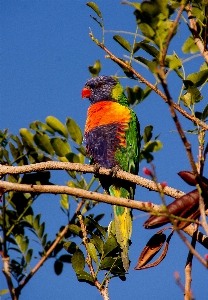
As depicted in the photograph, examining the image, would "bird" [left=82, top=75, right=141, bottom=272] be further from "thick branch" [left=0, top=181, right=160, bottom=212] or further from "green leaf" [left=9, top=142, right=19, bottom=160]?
"thick branch" [left=0, top=181, right=160, bottom=212]

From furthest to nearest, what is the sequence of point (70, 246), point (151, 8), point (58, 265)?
point (58, 265) < point (70, 246) < point (151, 8)

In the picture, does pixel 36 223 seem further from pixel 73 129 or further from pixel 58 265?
pixel 73 129

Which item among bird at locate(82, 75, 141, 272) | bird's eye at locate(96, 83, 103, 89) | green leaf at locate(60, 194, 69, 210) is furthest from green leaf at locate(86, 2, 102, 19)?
bird's eye at locate(96, 83, 103, 89)

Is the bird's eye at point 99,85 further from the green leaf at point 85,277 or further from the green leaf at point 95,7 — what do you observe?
the green leaf at point 85,277

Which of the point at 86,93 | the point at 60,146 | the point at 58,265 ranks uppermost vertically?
the point at 86,93

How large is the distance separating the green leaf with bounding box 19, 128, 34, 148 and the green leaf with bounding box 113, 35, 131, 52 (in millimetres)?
871

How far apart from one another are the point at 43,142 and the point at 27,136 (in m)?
0.11

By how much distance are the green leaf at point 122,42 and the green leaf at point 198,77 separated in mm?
313

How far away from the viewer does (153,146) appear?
3.16 meters

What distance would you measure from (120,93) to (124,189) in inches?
39.8

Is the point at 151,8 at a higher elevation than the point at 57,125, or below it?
below

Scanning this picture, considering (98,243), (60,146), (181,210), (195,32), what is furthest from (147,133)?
(181,210)

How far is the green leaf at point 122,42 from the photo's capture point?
2222 mm

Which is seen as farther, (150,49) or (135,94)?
(135,94)
